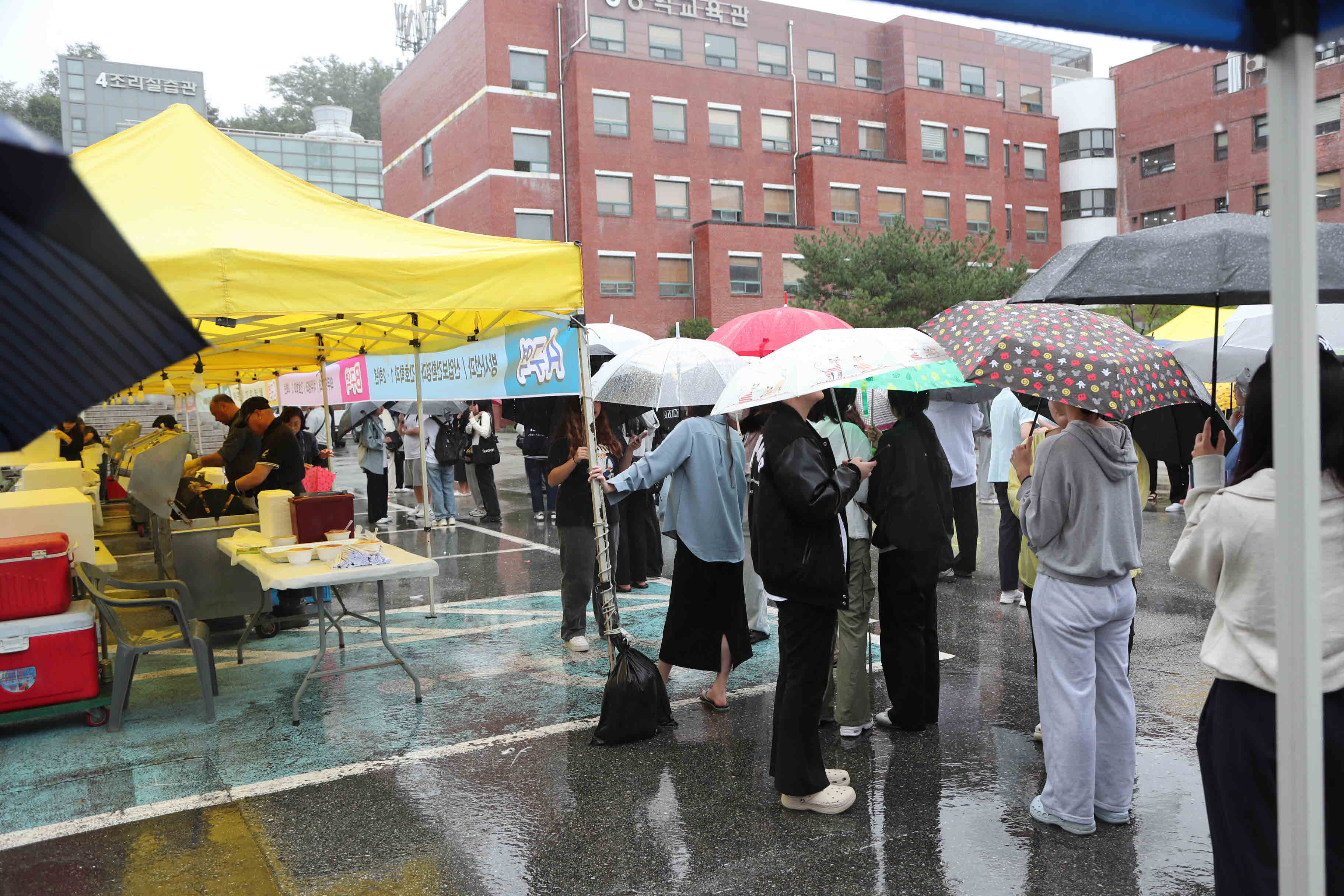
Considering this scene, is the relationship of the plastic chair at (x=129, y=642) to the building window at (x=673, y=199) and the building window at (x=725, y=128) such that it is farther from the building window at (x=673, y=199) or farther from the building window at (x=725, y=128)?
the building window at (x=725, y=128)

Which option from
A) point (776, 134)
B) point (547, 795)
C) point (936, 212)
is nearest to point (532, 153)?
point (776, 134)

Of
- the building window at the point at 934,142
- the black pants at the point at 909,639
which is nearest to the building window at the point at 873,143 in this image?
the building window at the point at 934,142

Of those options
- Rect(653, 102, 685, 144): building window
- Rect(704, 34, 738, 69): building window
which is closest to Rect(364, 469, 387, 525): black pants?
Rect(653, 102, 685, 144): building window

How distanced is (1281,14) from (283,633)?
798 centimetres

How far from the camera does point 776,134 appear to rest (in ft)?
139

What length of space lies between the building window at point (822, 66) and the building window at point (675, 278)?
1094 cm

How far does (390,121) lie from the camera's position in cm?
4884

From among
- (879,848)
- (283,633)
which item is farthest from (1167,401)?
(283,633)

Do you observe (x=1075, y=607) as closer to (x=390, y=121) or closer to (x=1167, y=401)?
(x=1167, y=401)

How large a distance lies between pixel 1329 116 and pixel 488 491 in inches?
1407

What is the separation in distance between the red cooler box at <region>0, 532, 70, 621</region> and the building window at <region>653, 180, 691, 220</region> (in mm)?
35944

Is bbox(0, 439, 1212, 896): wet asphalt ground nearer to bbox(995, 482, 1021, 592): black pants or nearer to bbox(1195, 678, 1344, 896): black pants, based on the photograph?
bbox(1195, 678, 1344, 896): black pants

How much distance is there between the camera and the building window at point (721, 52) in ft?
138

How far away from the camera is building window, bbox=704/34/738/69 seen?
42.1 metres
